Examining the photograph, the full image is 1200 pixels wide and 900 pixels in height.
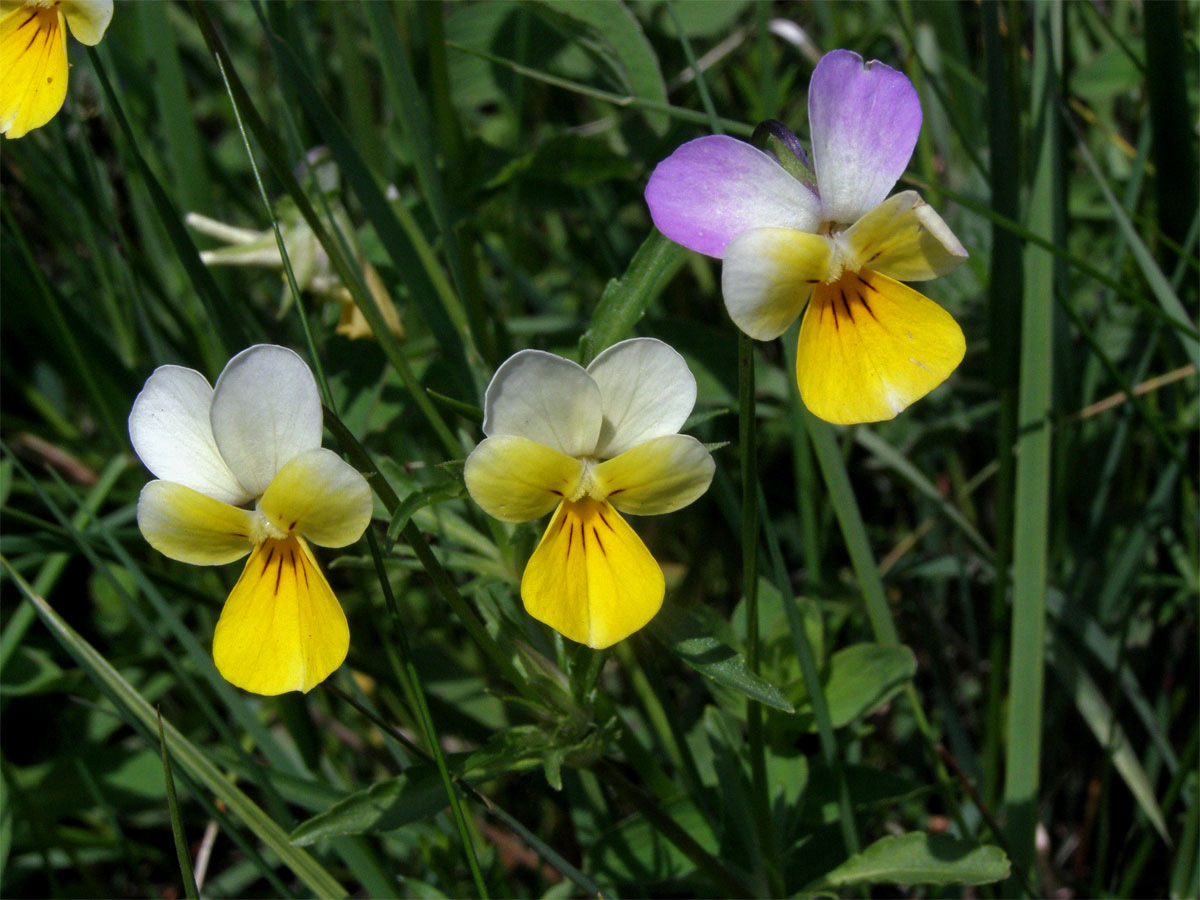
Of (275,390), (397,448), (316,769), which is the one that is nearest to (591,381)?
(275,390)

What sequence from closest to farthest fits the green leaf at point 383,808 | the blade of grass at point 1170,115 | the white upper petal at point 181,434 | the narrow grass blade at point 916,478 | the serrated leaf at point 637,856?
the white upper petal at point 181,434 < the green leaf at point 383,808 < the serrated leaf at point 637,856 < the blade of grass at point 1170,115 < the narrow grass blade at point 916,478

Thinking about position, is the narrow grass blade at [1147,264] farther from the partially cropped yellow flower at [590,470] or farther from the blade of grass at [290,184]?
the blade of grass at [290,184]

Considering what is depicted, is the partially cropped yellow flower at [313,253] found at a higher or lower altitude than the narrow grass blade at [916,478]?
higher

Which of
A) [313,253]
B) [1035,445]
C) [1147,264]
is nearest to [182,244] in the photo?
[313,253]

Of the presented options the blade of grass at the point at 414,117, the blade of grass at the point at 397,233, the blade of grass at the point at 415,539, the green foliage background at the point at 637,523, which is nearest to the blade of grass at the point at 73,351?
the green foliage background at the point at 637,523

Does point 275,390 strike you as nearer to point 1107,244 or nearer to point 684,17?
point 684,17

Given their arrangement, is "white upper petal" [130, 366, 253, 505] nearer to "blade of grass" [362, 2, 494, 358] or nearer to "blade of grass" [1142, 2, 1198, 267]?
"blade of grass" [362, 2, 494, 358]
